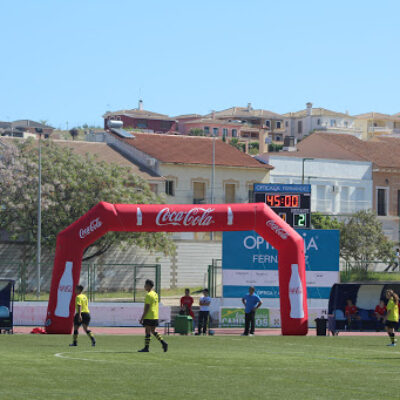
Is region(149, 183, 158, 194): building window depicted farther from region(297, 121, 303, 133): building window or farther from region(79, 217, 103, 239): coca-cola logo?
region(297, 121, 303, 133): building window

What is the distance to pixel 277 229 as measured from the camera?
2984 cm

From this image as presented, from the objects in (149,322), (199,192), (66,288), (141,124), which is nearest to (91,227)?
(66,288)

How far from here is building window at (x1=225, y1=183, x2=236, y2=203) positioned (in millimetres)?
68438

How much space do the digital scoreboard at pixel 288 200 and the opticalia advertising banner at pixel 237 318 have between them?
360cm

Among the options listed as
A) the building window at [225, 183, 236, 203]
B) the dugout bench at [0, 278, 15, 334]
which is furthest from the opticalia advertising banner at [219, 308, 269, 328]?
the building window at [225, 183, 236, 203]

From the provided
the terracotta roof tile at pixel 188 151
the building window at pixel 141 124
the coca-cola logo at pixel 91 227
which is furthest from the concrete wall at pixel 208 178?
the building window at pixel 141 124

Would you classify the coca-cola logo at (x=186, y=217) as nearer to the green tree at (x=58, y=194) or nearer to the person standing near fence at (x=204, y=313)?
the person standing near fence at (x=204, y=313)

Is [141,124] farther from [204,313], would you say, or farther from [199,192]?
[204,313]

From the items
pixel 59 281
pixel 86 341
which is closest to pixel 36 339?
pixel 86 341

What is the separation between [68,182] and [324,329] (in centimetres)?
2801

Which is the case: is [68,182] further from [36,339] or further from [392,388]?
[392,388]

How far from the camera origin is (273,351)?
21719mm

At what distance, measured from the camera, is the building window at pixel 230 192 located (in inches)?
2694

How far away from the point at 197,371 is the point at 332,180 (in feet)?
191
